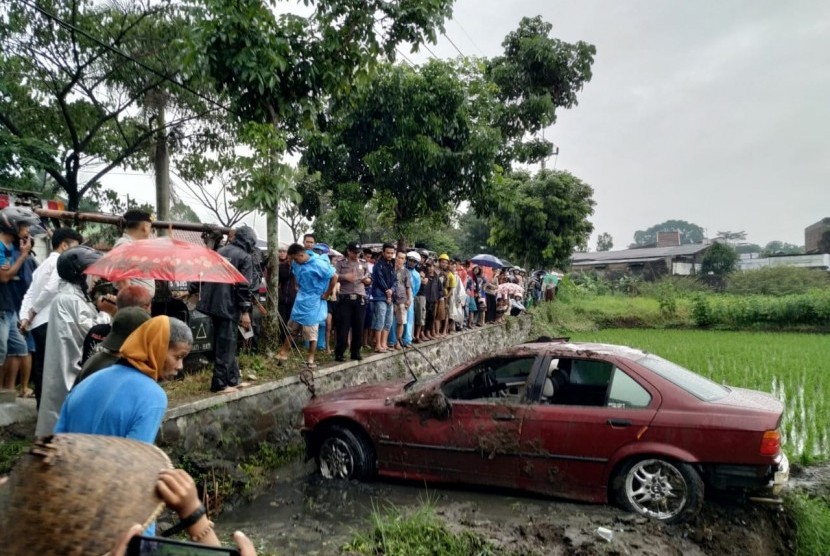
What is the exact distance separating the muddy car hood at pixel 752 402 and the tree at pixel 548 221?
59.2ft

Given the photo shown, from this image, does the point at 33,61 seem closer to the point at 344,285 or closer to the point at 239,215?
the point at 344,285

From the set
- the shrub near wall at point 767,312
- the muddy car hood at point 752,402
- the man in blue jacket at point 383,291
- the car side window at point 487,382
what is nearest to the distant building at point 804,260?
the shrub near wall at point 767,312

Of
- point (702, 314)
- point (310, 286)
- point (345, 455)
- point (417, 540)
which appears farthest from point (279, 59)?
point (702, 314)

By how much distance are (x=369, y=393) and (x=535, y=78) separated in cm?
1710

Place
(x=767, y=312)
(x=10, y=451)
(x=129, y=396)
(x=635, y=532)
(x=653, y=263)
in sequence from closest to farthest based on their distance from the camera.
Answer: (x=129, y=396) → (x=635, y=532) → (x=10, y=451) → (x=767, y=312) → (x=653, y=263)

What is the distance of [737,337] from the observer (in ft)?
66.9

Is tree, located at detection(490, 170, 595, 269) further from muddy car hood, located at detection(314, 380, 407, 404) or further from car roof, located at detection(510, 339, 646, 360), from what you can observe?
car roof, located at detection(510, 339, 646, 360)

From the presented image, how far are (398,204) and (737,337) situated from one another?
14.2 metres

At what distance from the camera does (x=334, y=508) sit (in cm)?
519

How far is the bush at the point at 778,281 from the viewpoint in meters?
30.8

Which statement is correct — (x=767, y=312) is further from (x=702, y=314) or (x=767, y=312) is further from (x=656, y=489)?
(x=656, y=489)

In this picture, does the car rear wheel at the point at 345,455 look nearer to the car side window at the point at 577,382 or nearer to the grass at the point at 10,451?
the car side window at the point at 577,382

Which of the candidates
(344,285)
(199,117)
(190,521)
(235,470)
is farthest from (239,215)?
(190,521)

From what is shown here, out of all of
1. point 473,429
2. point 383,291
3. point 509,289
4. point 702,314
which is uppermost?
point 509,289
